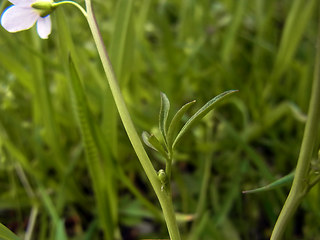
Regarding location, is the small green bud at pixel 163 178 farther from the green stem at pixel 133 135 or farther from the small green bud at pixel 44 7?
the small green bud at pixel 44 7

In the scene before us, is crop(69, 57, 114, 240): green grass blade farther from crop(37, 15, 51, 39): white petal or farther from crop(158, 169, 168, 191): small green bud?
crop(158, 169, 168, 191): small green bud

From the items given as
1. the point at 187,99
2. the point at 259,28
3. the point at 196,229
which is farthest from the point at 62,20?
the point at 259,28

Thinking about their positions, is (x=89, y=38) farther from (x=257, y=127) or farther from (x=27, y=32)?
(x=257, y=127)

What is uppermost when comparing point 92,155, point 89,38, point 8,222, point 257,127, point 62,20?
point 62,20

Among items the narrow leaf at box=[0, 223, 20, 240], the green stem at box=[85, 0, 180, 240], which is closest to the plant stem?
the green stem at box=[85, 0, 180, 240]

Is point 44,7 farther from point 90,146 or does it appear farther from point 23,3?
point 90,146

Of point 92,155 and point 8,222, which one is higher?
point 92,155

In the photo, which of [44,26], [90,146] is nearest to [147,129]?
[90,146]
